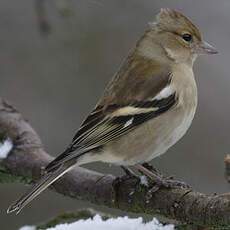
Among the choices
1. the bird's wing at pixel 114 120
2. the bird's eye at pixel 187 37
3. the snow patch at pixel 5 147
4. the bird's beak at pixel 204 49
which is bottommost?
the snow patch at pixel 5 147

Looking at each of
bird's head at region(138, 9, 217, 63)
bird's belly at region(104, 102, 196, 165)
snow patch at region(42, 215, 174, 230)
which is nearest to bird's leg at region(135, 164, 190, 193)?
snow patch at region(42, 215, 174, 230)

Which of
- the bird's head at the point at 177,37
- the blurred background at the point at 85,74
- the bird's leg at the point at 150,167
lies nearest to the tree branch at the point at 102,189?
the bird's leg at the point at 150,167

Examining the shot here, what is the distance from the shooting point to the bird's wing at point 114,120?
442 cm

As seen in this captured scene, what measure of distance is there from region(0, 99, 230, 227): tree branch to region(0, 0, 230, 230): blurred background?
8.41ft

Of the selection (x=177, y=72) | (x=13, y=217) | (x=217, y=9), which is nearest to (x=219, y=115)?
(x=217, y=9)

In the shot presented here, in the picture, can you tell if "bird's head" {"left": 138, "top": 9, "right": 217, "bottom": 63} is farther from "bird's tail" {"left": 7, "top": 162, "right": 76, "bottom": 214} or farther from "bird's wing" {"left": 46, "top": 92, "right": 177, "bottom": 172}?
"bird's tail" {"left": 7, "top": 162, "right": 76, "bottom": 214}

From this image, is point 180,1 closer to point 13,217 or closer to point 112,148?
point 13,217

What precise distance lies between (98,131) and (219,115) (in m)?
3.22

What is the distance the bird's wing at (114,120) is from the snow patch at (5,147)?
1.60 feet

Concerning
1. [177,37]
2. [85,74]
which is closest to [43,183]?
[177,37]

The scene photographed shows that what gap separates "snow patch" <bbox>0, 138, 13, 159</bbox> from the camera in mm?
4609

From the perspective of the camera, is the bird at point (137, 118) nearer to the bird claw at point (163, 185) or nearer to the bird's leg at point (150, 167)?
the bird's leg at point (150, 167)

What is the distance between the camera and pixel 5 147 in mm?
4684

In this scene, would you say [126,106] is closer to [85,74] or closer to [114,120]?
[114,120]
